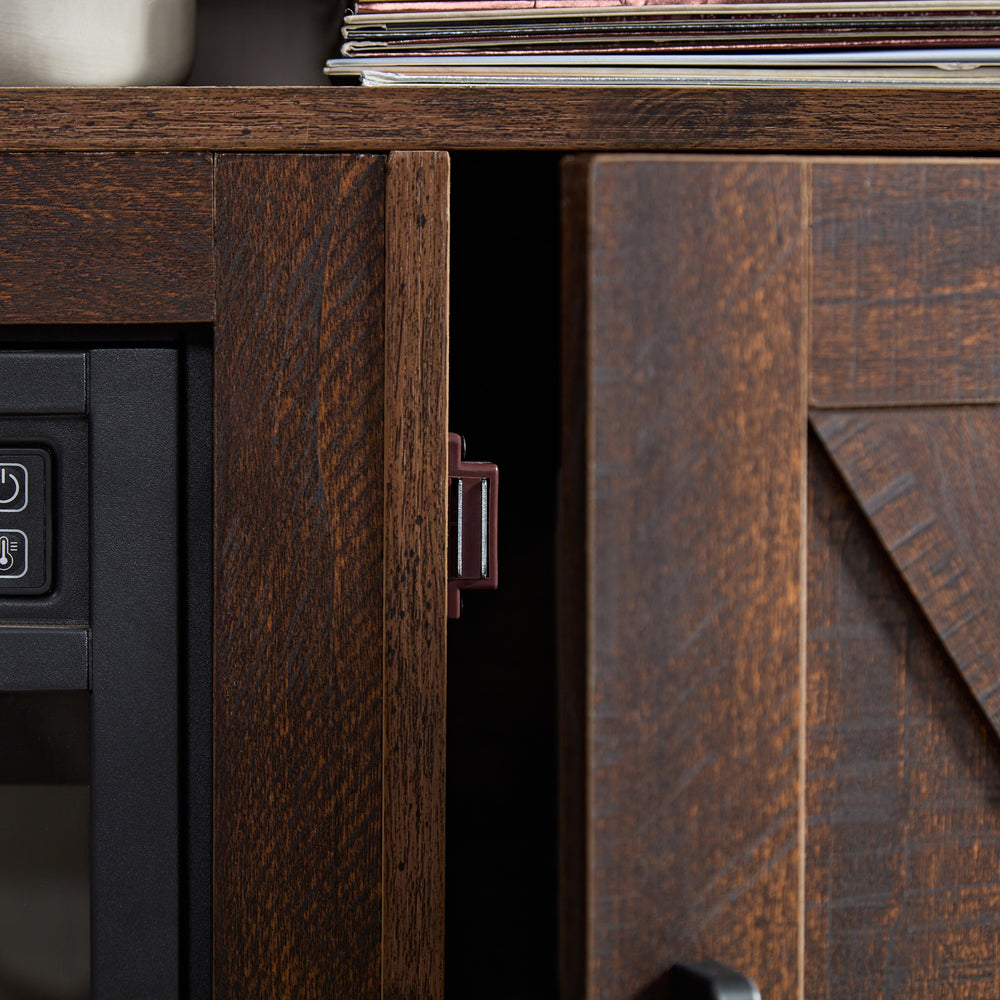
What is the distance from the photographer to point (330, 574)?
44 cm

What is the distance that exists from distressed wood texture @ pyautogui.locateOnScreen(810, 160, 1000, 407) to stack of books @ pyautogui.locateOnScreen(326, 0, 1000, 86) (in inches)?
5.9

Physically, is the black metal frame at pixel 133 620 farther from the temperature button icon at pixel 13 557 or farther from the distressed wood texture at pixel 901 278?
the distressed wood texture at pixel 901 278

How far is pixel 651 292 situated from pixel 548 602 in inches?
16.5

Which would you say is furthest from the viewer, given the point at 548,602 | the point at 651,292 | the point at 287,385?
the point at 548,602

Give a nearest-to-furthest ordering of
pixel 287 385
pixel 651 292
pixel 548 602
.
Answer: pixel 651 292 < pixel 287 385 < pixel 548 602

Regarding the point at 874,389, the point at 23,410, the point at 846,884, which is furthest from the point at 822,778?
the point at 23,410

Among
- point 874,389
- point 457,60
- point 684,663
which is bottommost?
point 684,663

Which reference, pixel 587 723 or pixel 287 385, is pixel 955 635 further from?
pixel 287 385

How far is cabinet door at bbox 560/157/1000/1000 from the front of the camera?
331mm

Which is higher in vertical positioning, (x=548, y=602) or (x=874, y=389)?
(x=874, y=389)

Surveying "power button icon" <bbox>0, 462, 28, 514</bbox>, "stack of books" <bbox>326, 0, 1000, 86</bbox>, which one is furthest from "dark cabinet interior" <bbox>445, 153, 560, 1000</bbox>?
"power button icon" <bbox>0, 462, 28, 514</bbox>

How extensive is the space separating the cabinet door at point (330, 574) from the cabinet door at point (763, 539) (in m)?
0.11

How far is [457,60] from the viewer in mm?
458

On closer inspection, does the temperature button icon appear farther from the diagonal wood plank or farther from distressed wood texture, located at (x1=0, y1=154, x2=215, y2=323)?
the diagonal wood plank
